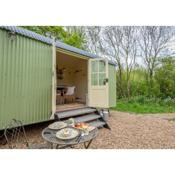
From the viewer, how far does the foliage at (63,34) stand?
11.4 m

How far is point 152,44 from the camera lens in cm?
1129

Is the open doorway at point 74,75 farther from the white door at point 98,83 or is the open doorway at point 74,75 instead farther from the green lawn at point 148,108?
the green lawn at point 148,108

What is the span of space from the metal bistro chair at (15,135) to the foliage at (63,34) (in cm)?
828

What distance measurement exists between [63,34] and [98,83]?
778 centimetres

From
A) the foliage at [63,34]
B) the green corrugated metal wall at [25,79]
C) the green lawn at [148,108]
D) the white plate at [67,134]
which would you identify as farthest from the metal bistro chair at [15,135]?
the foliage at [63,34]

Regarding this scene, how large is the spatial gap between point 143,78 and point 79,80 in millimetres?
5310

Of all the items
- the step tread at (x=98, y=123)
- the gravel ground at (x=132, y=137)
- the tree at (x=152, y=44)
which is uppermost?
the tree at (x=152, y=44)

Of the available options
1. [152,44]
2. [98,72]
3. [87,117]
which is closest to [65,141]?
[87,117]

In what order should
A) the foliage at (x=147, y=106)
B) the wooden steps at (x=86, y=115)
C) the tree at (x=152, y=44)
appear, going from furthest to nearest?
1. the tree at (x=152, y=44)
2. the foliage at (x=147, y=106)
3. the wooden steps at (x=86, y=115)

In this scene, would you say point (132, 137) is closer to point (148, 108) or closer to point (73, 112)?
point (73, 112)

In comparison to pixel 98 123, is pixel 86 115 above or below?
above

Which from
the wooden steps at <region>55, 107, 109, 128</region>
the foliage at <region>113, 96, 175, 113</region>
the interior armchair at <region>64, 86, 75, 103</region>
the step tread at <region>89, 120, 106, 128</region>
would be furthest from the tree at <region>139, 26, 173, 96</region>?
the step tread at <region>89, 120, 106, 128</region>
